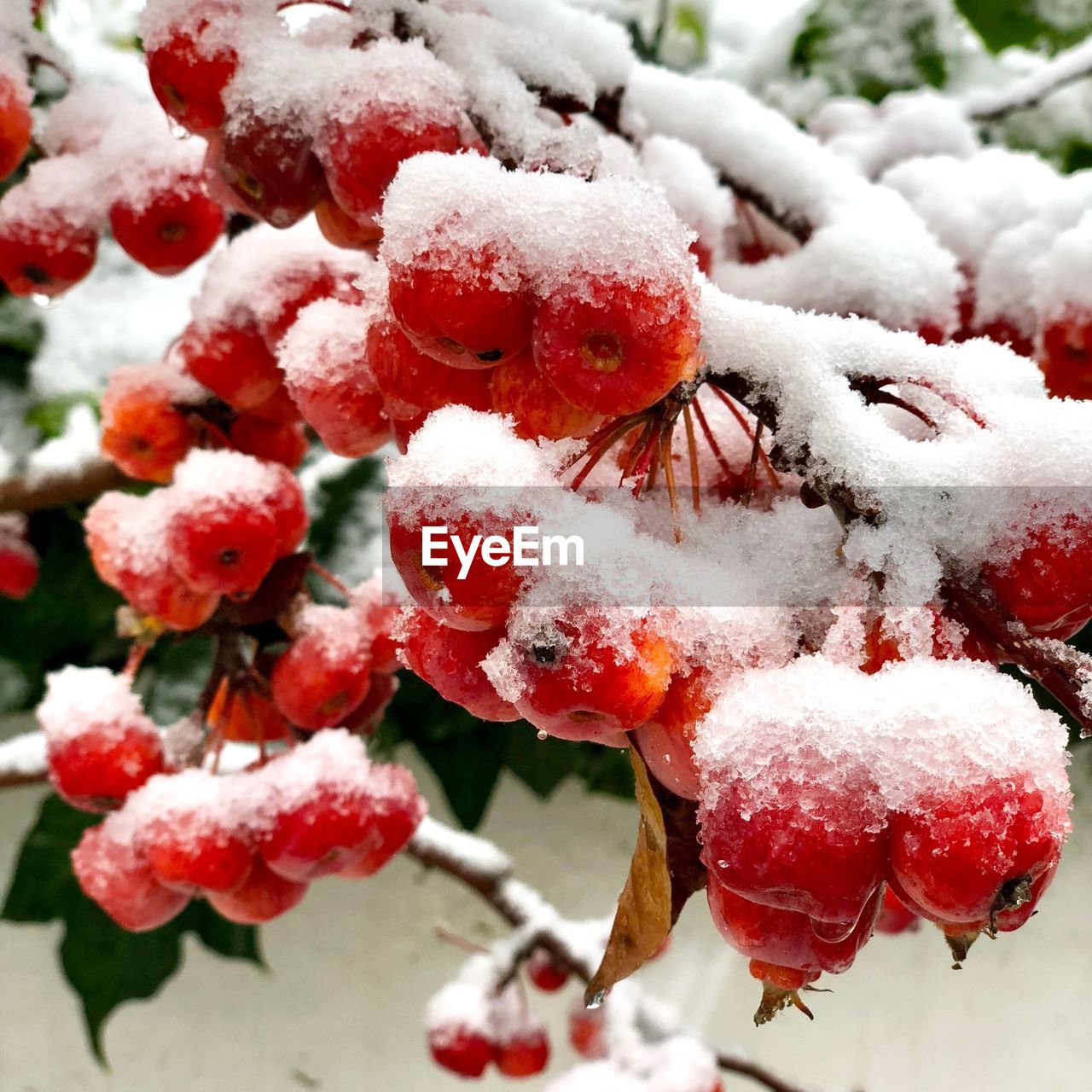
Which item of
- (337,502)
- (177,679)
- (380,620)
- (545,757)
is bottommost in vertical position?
(545,757)

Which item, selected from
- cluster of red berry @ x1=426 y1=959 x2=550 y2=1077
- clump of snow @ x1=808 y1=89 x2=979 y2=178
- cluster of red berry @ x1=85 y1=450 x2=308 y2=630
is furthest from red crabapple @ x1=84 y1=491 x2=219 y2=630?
cluster of red berry @ x1=426 y1=959 x2=550 y2=1077

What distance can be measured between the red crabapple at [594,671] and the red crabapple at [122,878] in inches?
11.8

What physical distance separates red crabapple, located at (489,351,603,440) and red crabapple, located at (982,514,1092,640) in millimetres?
88

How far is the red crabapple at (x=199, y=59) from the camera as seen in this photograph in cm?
27

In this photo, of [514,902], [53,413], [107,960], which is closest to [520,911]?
[514,902]

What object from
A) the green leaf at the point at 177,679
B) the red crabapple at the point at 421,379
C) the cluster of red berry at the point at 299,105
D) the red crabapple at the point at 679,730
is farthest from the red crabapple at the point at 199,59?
the green leaf at the point at 177,679

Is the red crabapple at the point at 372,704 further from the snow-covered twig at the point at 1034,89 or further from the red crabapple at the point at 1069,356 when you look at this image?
the snow-covered twig at the point at 1034,89

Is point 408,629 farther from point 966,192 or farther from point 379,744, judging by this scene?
point 379,744

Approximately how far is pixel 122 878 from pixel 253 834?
0.06m

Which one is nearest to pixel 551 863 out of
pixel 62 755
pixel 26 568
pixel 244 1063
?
pixel 244 1063

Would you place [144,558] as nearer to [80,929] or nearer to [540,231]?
[540,231]

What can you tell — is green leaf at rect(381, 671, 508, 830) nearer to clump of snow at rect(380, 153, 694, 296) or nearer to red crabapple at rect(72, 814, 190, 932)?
red crabapple at rect(72, 814, 190, 932)

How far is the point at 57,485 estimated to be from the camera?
58 centimetres

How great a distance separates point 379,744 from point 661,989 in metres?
0.64
